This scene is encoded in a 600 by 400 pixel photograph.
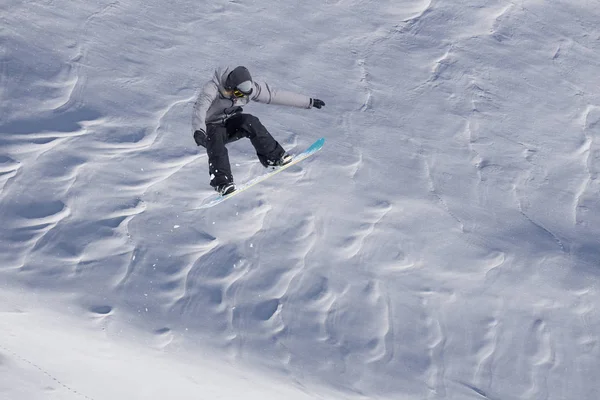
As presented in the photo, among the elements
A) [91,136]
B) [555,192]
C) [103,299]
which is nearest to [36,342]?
[103,299]

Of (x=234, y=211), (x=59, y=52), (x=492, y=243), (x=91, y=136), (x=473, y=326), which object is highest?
(x=59, y=52)

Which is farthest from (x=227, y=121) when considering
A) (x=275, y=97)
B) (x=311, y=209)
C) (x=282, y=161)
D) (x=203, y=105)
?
(x=311, y=209)

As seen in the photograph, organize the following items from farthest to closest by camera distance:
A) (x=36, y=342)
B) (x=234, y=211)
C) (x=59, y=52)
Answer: (x=59, y=52) < (x=234, y=211) < (x=36, y=342)

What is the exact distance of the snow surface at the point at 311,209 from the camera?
782cm

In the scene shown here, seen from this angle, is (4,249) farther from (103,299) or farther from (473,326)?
(473,326)

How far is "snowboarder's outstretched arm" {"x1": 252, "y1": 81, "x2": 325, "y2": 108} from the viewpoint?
7188 millimetres

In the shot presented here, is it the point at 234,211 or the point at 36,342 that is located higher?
the point at 234,211

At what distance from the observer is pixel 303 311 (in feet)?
26.1

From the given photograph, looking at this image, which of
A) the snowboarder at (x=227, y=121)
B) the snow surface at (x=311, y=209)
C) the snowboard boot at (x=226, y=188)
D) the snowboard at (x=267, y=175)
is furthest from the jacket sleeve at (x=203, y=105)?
the snow surface at (x=311, y=209)

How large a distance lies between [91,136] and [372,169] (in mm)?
2843

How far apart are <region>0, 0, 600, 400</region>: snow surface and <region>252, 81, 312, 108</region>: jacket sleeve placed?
128 cm

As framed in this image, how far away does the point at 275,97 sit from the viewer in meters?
7.29

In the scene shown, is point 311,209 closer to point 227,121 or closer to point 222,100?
point 227,121

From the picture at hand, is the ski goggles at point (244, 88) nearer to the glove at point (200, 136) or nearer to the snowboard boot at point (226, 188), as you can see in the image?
the glove at point (200, 136)
